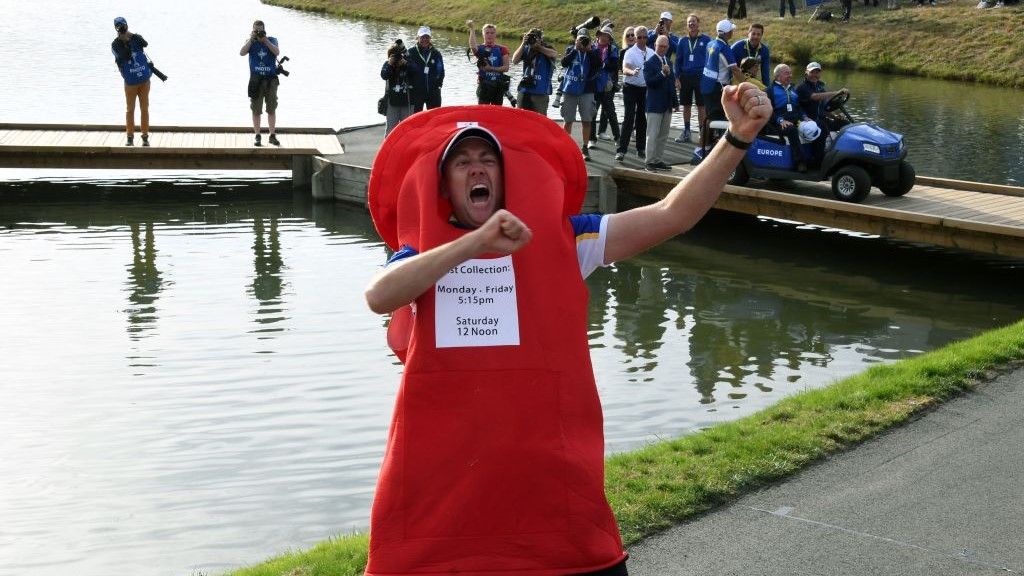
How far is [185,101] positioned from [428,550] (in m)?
24.5

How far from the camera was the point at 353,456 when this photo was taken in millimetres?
8398

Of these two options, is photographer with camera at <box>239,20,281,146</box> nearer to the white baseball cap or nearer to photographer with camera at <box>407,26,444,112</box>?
photographer with camera at <box>407,26,444,112</box>

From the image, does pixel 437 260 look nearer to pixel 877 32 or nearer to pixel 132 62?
pixel 132 62

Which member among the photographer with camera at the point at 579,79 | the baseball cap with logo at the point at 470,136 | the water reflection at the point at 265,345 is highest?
the photographer with camera at the point at 579,79

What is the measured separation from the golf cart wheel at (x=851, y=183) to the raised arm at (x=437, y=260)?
11.6m

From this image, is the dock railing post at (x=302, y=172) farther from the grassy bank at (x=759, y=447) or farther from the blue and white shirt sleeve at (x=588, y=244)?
the blue and white shirt sleeve at (x=588, y=244)

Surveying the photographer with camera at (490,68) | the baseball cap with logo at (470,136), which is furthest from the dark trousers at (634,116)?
the baseball cap with logo at (470,136)

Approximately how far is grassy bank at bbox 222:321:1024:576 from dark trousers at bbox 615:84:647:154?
8277 mm

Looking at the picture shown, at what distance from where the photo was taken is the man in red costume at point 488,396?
3.11 metres

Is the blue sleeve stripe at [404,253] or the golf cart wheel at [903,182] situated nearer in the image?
the blue sleeve stripe at [404,253]

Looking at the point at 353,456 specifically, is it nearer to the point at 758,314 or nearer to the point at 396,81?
the point at 758,314

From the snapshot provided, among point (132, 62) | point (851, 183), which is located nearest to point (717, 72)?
point (851, 183)

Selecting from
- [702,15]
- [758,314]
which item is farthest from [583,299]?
[702,15]

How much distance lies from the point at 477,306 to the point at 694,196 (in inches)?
28.7
